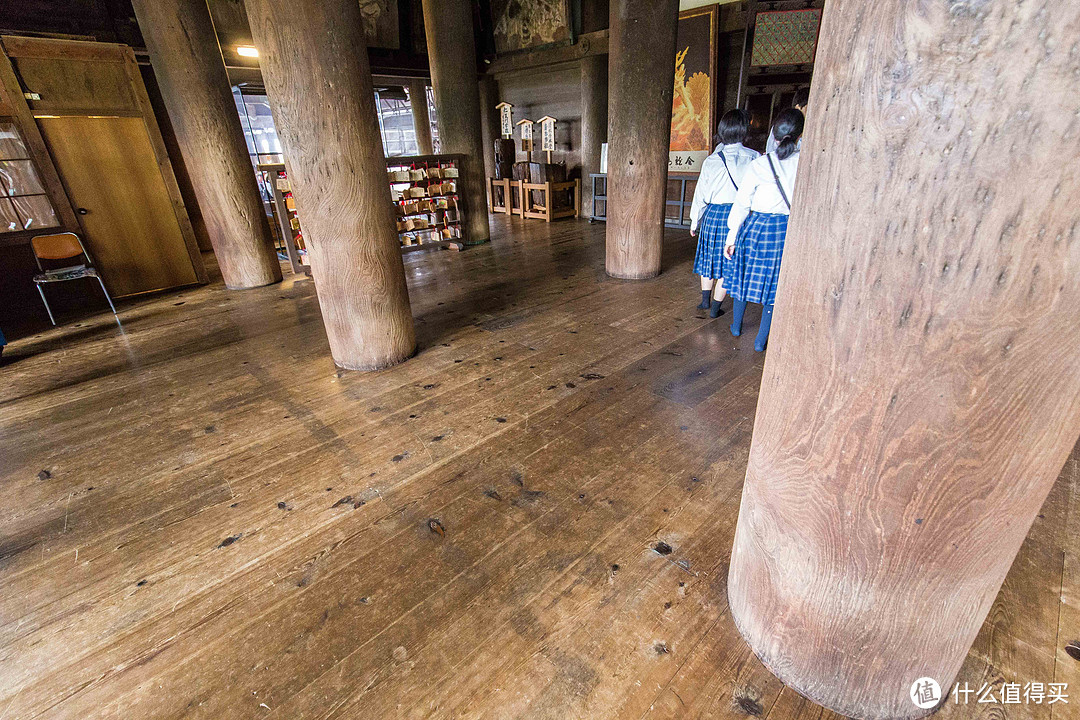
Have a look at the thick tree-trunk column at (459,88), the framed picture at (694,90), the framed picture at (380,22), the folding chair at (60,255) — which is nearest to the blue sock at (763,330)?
the framed picture at (694,90)

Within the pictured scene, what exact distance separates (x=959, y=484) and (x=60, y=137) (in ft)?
22.3

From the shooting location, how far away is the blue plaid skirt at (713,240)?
3389 millimetres

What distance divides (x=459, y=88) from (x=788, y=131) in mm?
5127

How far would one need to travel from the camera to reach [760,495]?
1256mm

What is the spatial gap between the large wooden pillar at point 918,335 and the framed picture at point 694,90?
231 inches

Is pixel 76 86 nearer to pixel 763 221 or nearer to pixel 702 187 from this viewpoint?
pixel 702 187

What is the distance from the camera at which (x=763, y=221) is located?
9.57 ft

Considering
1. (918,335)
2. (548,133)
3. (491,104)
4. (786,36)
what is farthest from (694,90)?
(918,335)

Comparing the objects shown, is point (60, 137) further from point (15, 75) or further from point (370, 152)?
point (370, 152)

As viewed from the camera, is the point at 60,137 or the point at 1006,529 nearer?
the point at 1006,529

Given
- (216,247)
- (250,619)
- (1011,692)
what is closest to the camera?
(1011,692)

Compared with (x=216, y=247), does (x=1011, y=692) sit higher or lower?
lower

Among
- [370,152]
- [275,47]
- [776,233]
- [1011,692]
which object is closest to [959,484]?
[1011,692]

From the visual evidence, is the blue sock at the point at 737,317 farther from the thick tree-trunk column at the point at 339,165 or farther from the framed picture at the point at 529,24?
the framed picture at the point at 529,24
